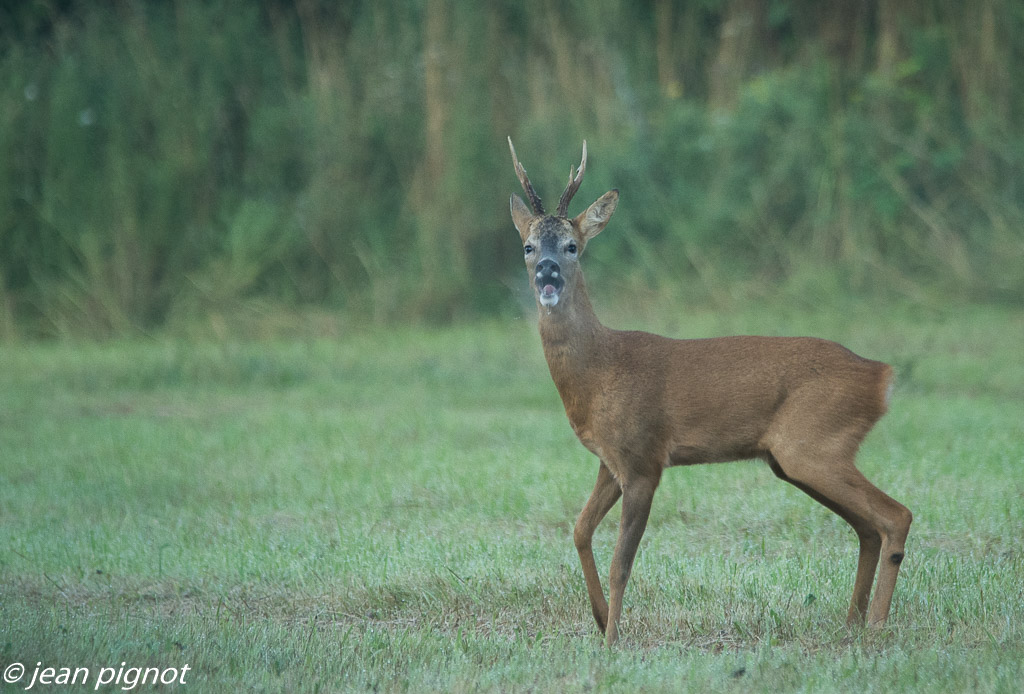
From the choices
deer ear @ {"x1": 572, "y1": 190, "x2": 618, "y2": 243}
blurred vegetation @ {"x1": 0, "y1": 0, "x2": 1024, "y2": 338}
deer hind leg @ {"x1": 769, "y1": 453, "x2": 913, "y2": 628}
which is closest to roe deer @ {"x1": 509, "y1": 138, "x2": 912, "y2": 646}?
deer hind leg @ {"x1": 769, "y1": 453, "x2": 913, "y2": 628}

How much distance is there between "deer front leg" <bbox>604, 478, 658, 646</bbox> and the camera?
15.8 ft

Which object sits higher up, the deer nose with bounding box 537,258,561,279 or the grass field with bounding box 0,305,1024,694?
the deer nose with bounding box 537,258,561,279

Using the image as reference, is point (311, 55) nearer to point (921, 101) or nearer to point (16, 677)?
point (921, 101)

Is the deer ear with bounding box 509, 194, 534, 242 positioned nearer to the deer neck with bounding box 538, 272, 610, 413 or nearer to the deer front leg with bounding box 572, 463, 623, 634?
the deer neck with bounding box 538, 272, 610, 413

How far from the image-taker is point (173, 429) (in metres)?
9.26

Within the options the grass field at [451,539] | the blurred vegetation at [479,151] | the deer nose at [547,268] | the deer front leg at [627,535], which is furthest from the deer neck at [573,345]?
the blurred vegetation at [479,151]

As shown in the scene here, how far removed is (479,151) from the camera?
→ 45.6 ft

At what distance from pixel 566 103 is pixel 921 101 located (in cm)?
355

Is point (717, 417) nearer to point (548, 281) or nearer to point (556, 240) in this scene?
point (548, 281)

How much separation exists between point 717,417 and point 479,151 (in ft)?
30.7

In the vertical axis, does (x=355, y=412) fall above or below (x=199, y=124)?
below

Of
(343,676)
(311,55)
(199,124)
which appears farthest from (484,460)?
(311,55)

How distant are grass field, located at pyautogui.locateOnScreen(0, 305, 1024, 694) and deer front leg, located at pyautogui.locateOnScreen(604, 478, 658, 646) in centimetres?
14

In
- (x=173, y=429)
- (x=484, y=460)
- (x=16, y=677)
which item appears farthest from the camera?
(x=173, y=429)
